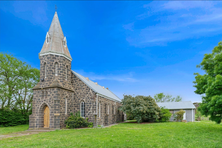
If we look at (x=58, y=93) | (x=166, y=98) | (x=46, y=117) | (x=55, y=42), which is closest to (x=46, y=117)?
(x=46, y=117)

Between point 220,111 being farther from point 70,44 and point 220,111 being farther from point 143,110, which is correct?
point 70,44

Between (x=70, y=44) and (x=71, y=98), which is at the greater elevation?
(x=70, y=44)

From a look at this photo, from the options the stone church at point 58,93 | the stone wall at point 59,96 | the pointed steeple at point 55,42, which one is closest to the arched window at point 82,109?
the stone church at point 58,93

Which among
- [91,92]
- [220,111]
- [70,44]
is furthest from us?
[70,44]

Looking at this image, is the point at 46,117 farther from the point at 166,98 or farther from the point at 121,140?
the point at 166,98

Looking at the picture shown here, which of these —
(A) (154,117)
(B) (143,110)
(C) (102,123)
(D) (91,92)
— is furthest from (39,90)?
(A) (154,117)

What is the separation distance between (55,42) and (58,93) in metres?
6.27

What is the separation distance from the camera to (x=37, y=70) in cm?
3130

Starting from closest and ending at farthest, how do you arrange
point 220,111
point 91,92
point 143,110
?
1. point 220,111
2. point 91,92
3. point 143,110

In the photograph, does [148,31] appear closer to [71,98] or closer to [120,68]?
[120,68]

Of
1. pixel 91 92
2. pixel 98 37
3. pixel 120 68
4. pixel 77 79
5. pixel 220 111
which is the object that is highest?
pixel 98 37

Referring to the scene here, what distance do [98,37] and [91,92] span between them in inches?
301

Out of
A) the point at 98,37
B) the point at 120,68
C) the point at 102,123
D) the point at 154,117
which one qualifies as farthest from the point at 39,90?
the point at 154,117

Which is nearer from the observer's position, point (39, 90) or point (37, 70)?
point (39, 90)
